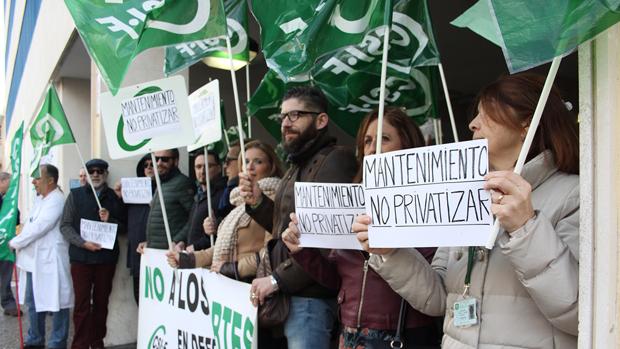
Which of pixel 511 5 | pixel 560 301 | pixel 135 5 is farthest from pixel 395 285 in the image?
pixel 135 5

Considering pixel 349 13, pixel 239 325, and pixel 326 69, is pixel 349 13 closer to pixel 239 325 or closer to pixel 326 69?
pixel 326 69

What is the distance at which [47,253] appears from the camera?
6062mm

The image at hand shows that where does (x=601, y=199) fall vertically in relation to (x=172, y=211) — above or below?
above

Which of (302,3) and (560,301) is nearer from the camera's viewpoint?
(560,301)

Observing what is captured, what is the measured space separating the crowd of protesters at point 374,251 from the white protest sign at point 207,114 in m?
0.38

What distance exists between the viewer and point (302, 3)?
3102mm

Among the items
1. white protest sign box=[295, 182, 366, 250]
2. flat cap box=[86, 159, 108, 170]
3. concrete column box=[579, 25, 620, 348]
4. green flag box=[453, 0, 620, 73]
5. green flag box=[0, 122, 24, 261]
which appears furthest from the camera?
green flag box=[0, 122, 24, 261]

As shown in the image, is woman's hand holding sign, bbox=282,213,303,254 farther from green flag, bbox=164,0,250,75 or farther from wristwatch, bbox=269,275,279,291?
green flag, bbox=164,0,250,75

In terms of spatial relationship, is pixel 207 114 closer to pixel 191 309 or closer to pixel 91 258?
pixel 191 309

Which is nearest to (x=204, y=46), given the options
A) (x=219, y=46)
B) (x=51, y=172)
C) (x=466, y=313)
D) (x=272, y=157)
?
(x=219, y=46)

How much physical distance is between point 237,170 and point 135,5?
5.22ft

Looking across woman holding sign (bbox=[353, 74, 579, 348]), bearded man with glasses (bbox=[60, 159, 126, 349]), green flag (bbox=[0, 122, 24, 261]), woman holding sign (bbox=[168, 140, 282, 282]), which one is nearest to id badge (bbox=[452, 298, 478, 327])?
woman holding sign (bbox=[353, 74, 579, 348])

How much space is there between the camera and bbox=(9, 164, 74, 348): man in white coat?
588 cm

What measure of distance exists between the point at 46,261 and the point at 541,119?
18.9 feet
